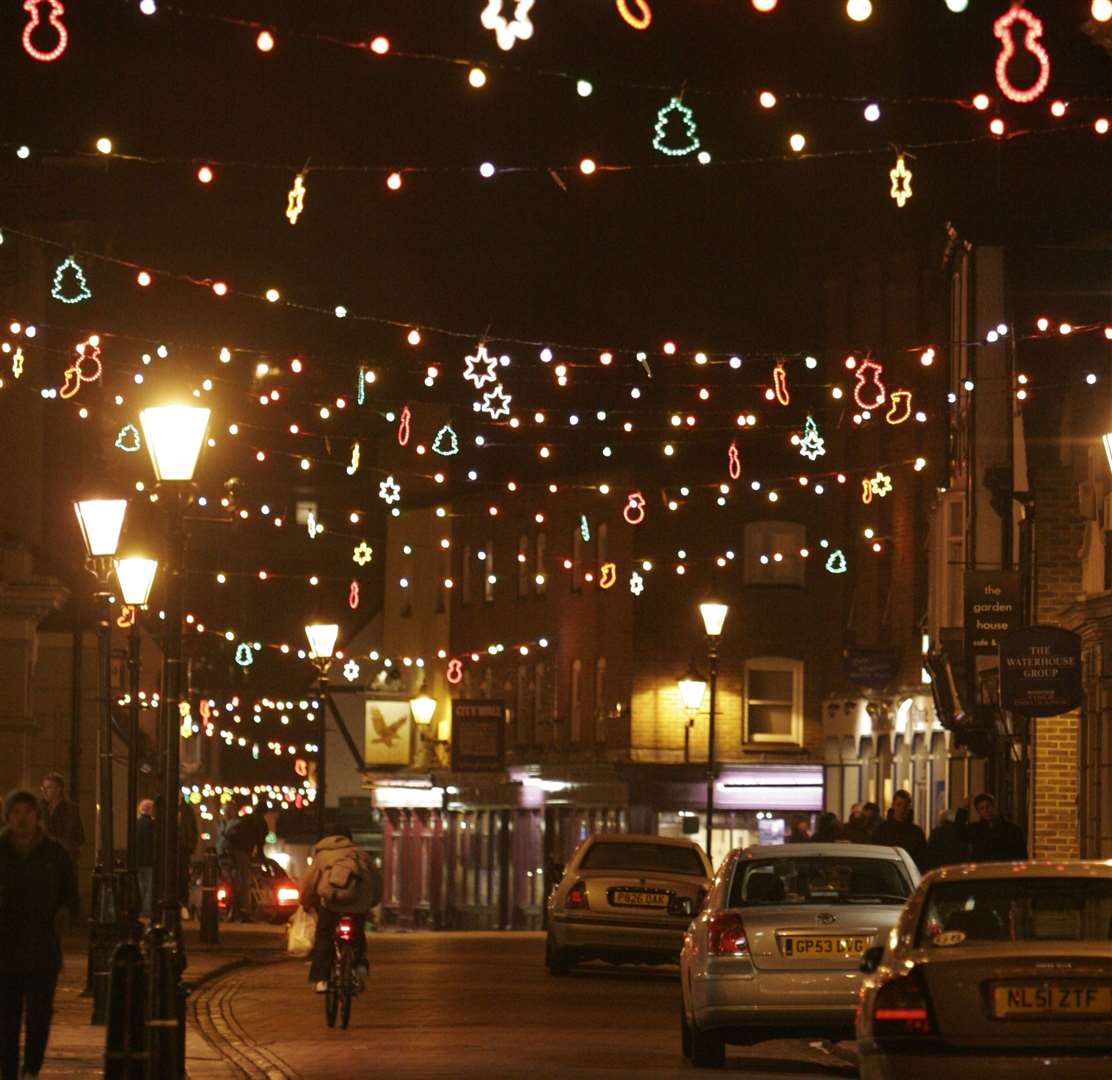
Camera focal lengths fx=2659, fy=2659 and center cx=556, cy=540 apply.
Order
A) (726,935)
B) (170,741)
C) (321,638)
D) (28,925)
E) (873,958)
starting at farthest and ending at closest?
(321,638), (726,935), (170,741), (28,925), (873,958)

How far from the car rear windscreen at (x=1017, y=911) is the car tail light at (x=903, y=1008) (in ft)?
0.98

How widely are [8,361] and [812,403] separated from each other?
18688 millimetres

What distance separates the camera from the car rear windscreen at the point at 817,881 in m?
Result: 17.0

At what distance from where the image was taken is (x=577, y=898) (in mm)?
26875

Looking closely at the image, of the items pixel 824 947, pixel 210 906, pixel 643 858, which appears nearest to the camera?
pixel 824 947

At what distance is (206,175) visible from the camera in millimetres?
19562

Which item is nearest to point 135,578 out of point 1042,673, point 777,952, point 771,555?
point 777,952

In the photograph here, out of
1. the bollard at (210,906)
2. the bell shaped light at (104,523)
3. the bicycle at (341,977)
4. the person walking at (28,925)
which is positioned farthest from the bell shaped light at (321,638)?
the person walking at (28,925)

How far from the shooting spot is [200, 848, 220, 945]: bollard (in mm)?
33188

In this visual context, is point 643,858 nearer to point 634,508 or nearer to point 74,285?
point 74,285

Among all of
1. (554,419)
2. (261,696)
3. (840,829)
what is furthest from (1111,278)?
(261,696)

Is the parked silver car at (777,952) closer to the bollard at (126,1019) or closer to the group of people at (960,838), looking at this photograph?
the group of people at (960,838)

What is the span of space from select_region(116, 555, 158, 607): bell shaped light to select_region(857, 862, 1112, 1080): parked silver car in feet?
38.6

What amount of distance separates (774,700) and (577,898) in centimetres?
2902
